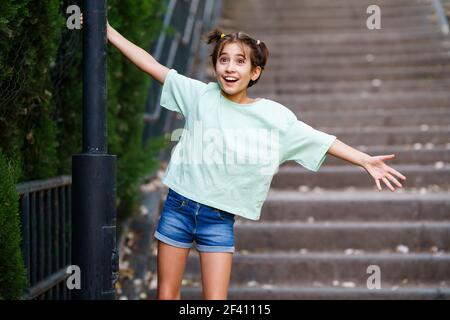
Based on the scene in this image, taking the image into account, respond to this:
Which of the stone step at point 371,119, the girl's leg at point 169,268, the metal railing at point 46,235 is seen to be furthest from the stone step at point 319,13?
the girl's leg at point 169,268

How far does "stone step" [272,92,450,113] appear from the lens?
7.41 m

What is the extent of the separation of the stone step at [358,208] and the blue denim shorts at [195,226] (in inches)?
99.3

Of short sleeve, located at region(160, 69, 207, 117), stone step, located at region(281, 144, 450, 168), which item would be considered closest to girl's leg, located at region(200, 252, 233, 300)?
short sleeve, located at region(160, 69, 207, 117)

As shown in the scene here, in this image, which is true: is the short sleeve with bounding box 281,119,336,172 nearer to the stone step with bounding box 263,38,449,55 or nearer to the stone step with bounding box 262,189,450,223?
the stone step with bounding box 262,189,450,223

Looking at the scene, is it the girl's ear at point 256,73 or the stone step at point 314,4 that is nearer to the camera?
the girl's ear at point 256,73

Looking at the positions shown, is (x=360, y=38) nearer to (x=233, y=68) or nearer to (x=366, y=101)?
(x=366, y=101)

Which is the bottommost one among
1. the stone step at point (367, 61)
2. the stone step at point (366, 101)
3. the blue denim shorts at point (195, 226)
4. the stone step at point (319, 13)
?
the blue denim shorts at point (195, 226)

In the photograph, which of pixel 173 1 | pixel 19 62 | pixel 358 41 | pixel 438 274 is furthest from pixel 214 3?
pixel 19 62

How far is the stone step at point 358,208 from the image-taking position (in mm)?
5418

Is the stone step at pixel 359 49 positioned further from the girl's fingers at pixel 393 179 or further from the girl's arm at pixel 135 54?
the girl's fingers at pixel 393 179

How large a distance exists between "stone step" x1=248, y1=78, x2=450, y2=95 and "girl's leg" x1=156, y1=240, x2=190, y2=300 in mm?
4924

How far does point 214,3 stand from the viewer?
10.8 m
